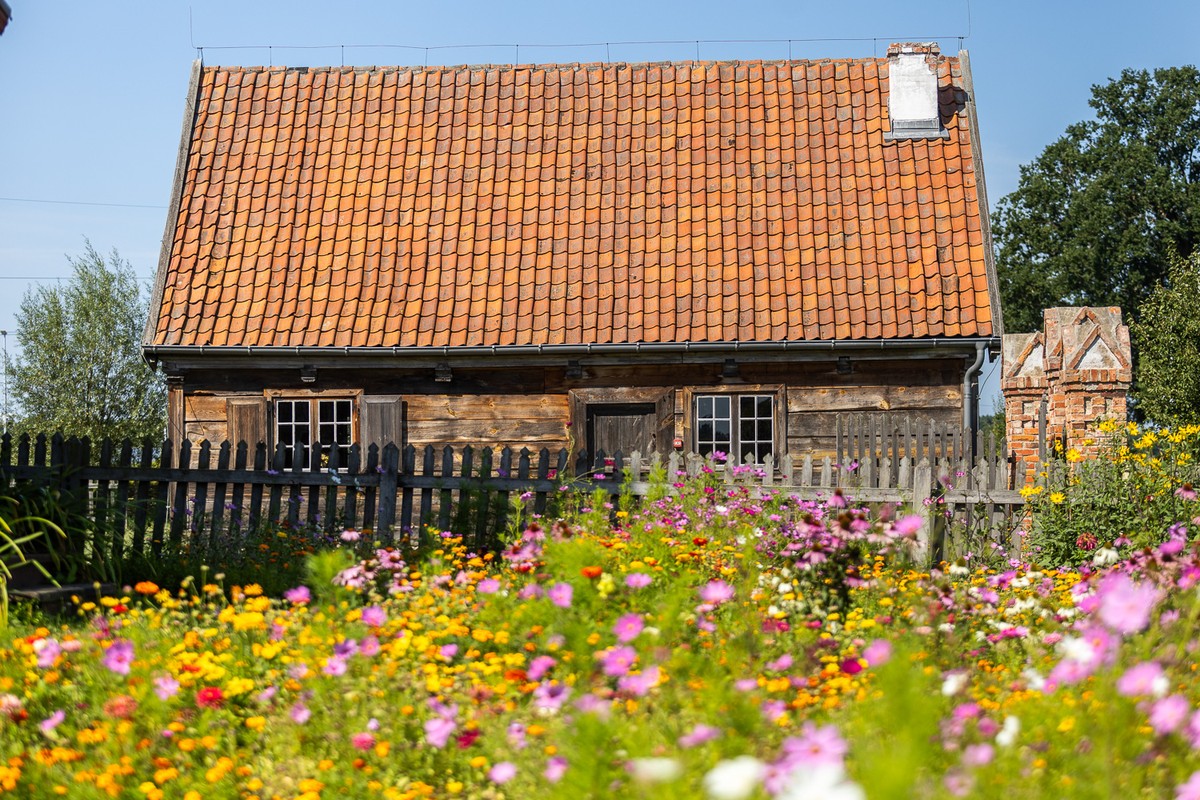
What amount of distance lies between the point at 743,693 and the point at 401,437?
36.1 feet

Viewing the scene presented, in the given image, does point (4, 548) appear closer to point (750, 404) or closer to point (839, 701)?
point (839, 701)

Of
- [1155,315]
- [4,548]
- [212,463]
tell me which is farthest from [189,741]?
[1155,315]

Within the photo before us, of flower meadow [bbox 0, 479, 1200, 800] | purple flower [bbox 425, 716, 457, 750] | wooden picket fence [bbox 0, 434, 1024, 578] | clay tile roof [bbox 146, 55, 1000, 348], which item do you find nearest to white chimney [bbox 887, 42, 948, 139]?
clay tile roof [bbox 146, 55, 1000, 348]

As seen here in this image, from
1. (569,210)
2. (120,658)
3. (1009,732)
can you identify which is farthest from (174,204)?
(1009,732)

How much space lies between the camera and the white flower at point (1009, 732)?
288 cm

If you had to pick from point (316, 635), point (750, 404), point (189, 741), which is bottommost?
point (189, 741)

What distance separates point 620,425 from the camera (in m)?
13.6

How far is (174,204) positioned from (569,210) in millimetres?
4900

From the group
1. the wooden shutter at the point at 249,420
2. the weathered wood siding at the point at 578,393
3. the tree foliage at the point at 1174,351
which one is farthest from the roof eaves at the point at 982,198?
the tree foliage at the point at 1174,351

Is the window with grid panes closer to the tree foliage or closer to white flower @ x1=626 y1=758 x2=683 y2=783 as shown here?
white flower @ x1=626 y1=758 x2=683 y2=783

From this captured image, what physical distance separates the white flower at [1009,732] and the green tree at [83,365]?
28418 mm

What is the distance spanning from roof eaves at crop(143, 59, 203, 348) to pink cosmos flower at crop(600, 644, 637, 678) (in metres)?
11.0

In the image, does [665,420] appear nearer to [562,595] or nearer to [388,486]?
[388,486]

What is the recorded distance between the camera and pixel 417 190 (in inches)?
594
